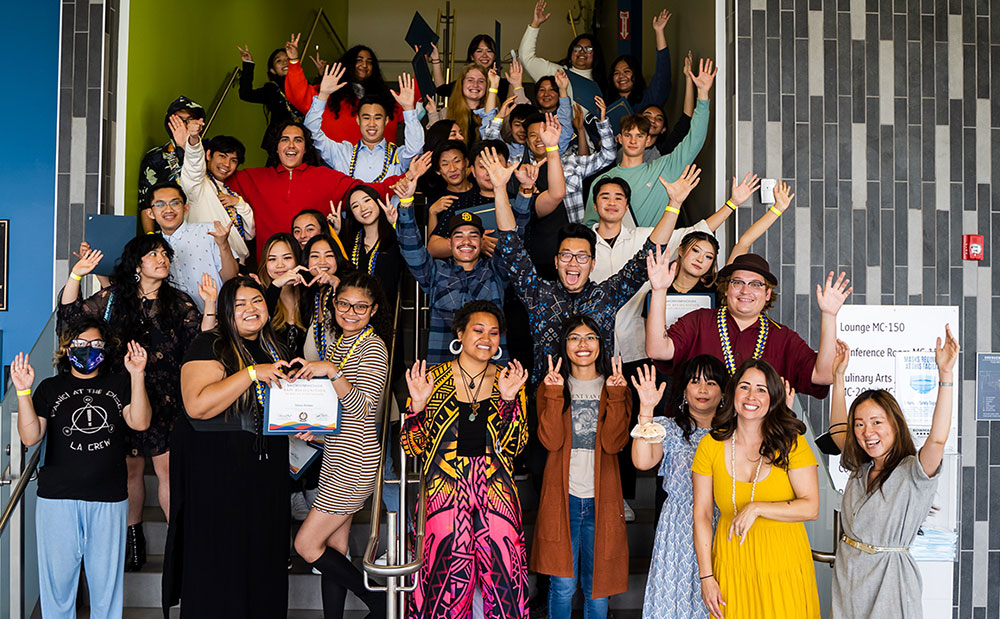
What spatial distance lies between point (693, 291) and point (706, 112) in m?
1.28

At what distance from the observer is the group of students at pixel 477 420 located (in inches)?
133

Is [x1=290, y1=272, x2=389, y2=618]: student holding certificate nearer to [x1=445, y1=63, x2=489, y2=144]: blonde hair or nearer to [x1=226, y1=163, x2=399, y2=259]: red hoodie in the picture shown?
[x1=226, y1=163, x2=399, y2=259]: red hoodie

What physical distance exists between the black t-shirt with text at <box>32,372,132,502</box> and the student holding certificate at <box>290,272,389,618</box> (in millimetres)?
863

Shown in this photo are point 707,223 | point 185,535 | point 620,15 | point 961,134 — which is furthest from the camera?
point 620,15

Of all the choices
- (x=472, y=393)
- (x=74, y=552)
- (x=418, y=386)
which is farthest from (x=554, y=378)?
(x=74, y=552)

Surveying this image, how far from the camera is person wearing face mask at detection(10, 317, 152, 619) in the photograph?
149 inches

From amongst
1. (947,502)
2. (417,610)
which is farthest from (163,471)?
(947,502)

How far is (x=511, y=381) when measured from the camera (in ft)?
12.4

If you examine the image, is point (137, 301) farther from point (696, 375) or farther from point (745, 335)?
point (745, 335)

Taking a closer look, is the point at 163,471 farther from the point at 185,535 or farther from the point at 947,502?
the point at 947,502

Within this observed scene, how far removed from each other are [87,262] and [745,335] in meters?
3.15

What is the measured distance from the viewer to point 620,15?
27.1ft

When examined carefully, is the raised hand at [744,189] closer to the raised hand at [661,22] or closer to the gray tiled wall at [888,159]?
the gray tiled wall at [888,159]

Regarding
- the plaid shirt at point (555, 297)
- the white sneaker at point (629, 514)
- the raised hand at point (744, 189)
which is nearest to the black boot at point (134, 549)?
the plaid shirt at point (555, 297)
